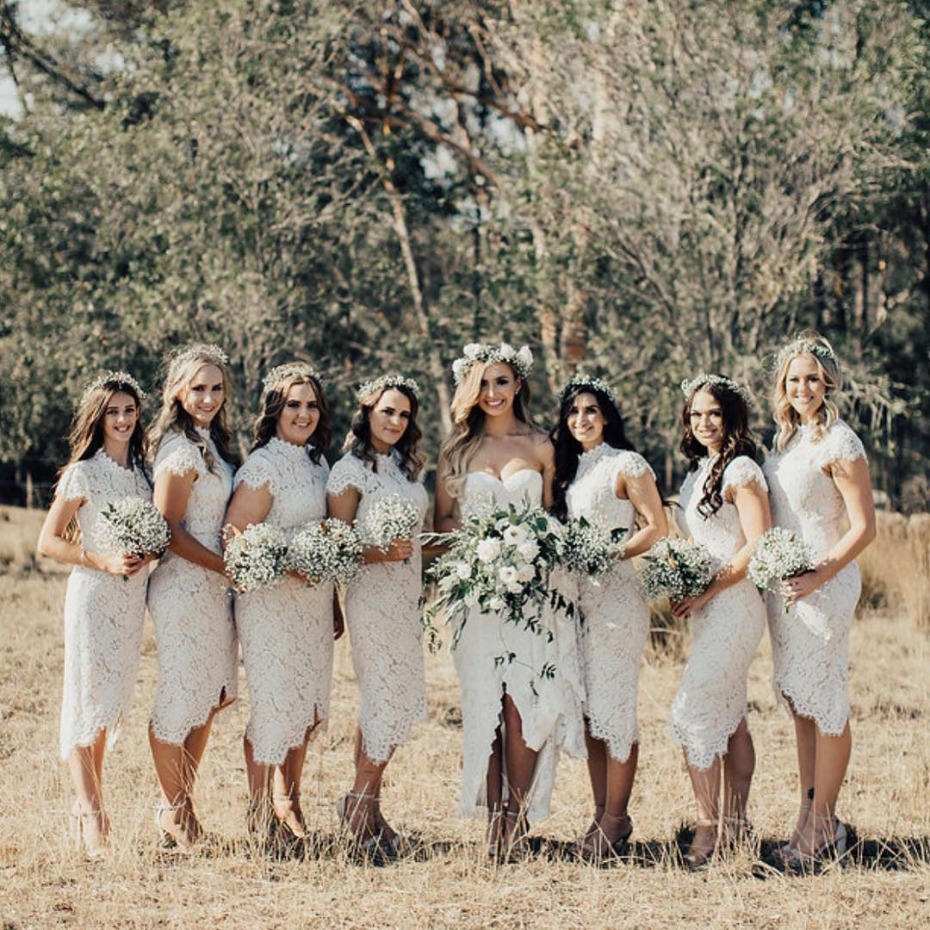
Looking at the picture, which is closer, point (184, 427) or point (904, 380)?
point (184, 427)

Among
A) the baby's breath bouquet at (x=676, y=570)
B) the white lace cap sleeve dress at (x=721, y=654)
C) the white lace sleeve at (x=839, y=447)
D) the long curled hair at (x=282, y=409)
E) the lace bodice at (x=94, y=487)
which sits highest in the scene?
the long curled hair at (x=282, y=409)

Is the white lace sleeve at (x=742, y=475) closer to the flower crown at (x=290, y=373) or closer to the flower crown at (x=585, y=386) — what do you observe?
the flower crown at (x=585, y=386)

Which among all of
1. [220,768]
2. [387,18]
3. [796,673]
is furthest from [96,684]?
[387,18]

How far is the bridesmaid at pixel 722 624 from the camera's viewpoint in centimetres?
582

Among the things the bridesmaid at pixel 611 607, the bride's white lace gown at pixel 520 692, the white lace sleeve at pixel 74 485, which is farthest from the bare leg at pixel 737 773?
the white lace sleeve at pixel 74 485

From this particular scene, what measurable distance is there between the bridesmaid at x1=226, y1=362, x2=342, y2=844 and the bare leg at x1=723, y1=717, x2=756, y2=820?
1912 mm

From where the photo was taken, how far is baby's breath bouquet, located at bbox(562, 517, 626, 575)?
223 inches

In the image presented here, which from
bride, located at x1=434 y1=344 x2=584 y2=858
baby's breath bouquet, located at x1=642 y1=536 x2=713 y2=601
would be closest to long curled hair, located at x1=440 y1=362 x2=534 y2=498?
bride, located at x1=434 y1=344 x2=584 y2=858

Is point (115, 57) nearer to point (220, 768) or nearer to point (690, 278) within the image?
point (690, 278)

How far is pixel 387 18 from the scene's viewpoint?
20.3m

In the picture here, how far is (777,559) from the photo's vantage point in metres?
5.56

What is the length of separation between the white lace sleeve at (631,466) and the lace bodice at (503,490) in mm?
388

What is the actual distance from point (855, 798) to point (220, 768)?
359cm

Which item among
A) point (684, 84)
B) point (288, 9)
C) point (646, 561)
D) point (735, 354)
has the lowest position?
point (646, 561)
